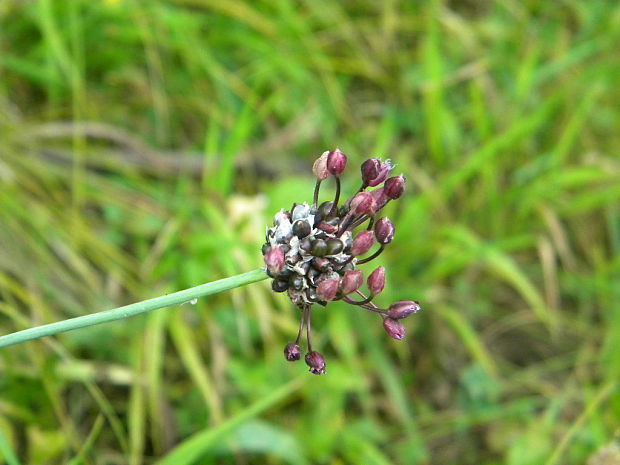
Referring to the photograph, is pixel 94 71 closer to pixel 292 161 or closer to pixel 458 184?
pixel 292 161

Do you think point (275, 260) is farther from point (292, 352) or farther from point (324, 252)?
point (292, 352)

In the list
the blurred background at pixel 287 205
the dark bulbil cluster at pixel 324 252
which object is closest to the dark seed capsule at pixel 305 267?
the dark bulbil cluster at pixel 324 252

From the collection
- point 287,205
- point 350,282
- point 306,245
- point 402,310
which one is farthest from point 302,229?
point 287,205

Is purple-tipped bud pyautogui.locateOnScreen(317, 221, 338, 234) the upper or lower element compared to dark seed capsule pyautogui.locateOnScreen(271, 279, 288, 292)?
upper

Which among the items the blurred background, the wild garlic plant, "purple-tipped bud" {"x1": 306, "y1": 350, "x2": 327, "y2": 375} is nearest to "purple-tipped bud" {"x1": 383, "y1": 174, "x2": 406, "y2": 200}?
the wild garlic plant

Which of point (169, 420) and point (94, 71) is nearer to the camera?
point (169, 420)

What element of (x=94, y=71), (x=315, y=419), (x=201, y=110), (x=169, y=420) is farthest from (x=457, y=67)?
(x=169, y=420)

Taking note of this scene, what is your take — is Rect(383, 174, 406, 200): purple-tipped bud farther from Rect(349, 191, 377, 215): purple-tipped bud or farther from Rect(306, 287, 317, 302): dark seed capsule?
Rect(306, 287, 317, 302): dark seed capsule
